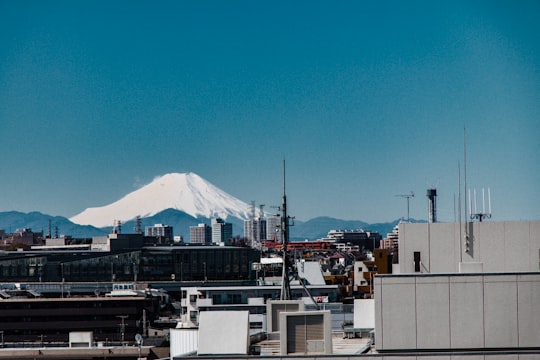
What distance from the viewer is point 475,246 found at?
30641 millimetres

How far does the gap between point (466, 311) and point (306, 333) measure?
134 inches

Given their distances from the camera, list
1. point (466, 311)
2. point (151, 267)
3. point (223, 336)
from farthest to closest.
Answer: point (151, 267) → point (223, 336) → point (466, 311)

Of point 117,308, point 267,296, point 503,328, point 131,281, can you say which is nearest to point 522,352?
point 503,328

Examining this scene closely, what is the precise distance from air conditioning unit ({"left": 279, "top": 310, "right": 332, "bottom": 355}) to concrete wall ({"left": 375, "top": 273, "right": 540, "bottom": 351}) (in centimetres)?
161

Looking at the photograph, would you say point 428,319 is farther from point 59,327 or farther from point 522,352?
point 59,327

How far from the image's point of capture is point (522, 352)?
24.0 meters

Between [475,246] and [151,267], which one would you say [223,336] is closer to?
[475,246]

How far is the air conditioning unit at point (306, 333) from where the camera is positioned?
85.2 feet

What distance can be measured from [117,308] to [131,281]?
136ft

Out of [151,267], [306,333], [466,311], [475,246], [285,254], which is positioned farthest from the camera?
[151,267]

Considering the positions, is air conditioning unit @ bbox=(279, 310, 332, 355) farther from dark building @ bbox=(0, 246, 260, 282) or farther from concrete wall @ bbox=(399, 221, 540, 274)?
dark building @ bbox=(0, 246, 260, 282)

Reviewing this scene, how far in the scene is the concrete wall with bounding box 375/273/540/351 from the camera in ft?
80.7

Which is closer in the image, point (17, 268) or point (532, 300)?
point (532, 300)

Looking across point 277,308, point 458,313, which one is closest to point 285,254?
point 277,308
